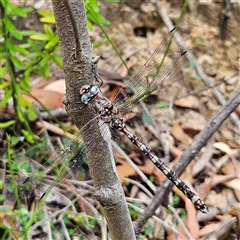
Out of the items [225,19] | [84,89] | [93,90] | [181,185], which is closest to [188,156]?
[181,185]

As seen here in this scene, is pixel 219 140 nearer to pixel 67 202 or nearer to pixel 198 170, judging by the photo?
pixel 198 170

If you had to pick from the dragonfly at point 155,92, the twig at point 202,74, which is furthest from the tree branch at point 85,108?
the twig at point 202,74

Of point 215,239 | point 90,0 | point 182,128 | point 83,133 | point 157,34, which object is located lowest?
point 215,239

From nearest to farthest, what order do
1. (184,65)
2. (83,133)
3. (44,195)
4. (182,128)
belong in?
(83,133) → (44,195) → (184,65) → (182,128)

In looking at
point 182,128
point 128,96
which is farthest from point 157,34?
point 128,96

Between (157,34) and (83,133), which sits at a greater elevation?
(157,34)

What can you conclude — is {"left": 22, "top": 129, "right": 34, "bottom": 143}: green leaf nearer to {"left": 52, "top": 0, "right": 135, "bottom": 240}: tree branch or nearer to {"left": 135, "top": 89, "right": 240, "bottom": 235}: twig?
{"left": 135, "top": 89, "right": 240, "bottom": 235}: twig
